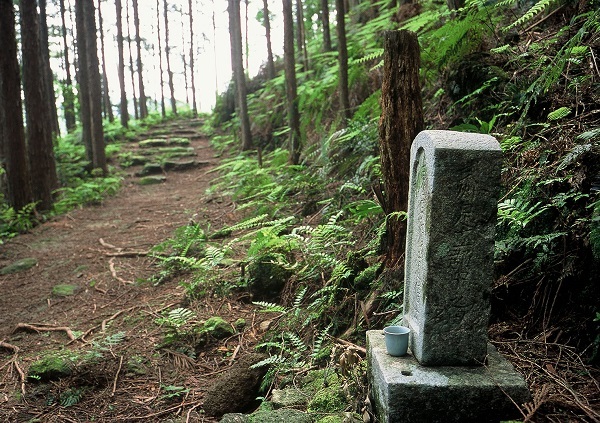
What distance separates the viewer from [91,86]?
15.8 metres

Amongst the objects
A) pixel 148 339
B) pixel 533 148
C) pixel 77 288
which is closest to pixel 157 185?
pixel 77 288

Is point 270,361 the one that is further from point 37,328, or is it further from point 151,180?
point 151,180

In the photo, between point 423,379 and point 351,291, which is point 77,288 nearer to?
point 351,291

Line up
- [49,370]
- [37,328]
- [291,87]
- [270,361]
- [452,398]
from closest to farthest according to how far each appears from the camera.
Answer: [452,398] < [270,361] < [49,370] < [37,328] < [291,87]

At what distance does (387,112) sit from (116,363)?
3.62 metres

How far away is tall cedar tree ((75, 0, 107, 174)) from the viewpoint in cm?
1536

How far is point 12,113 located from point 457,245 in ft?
34.5

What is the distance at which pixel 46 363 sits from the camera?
436 cm

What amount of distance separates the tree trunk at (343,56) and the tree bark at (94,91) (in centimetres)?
972

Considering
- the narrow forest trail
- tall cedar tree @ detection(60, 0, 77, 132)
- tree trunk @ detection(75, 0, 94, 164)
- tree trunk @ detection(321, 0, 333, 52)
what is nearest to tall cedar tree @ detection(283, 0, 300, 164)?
tree trunk @ detection(321, 0, 333, 52)

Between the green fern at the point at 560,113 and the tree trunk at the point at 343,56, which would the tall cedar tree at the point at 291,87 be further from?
the green fern at the point at 560,113

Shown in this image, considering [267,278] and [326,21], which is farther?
[326,21]

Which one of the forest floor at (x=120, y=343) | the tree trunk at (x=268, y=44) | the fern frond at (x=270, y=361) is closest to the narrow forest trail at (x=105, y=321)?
the forest floor at (x=120, y=343)

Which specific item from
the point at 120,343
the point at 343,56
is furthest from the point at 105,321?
the point at 343,56
